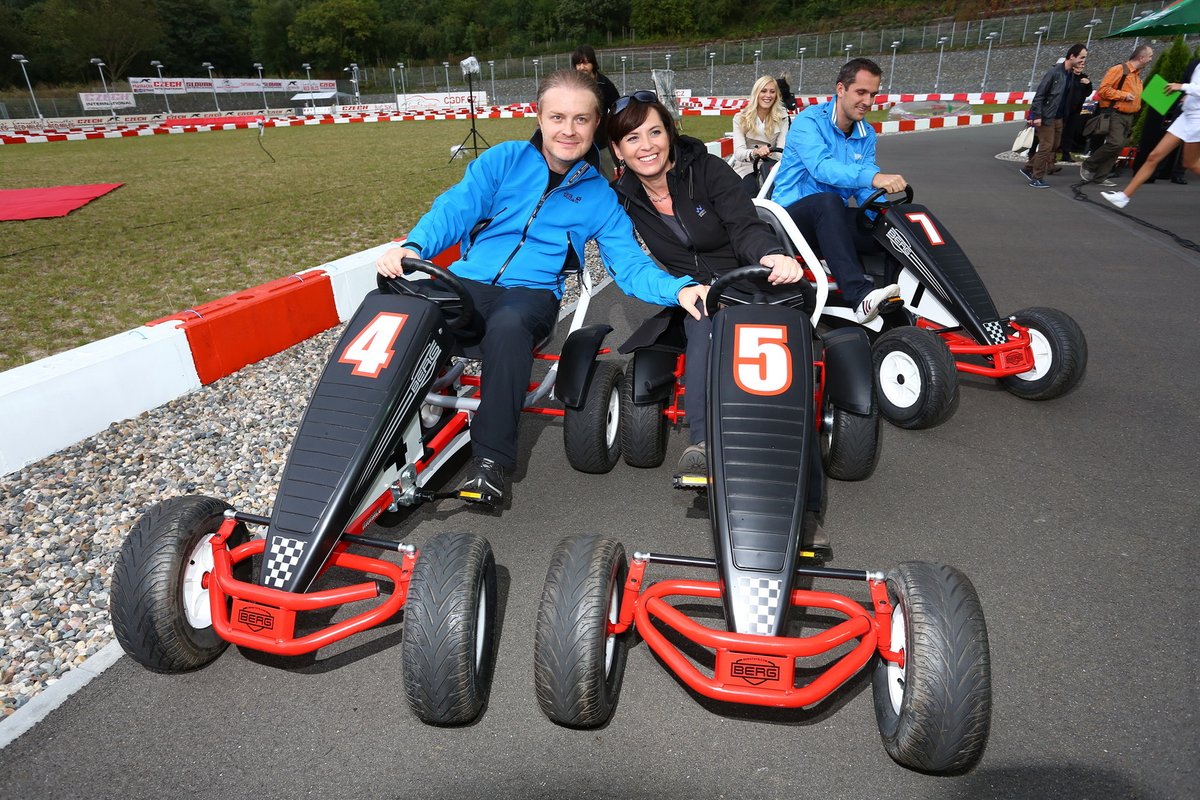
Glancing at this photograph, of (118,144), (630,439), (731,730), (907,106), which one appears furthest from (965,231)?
(118,144)

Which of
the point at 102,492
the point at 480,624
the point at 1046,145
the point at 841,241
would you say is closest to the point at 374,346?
the point at 480,624

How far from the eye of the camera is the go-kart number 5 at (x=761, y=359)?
2.34 m

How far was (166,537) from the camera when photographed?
2.10 meters

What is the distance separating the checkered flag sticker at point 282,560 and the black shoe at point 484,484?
769 mm

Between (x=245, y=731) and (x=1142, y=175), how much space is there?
30.7ft

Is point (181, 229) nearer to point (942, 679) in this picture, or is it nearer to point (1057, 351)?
point (1057, 351)

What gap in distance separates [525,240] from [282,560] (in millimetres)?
1806

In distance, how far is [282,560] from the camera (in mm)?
2133

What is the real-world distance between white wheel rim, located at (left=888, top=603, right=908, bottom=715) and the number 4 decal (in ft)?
8.93

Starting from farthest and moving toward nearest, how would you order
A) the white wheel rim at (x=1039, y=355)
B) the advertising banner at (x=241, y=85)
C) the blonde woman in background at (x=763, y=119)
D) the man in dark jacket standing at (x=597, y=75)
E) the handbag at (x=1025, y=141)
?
the advertising banner at (x=241, y=85)
the handbag at (x=1025, y=141)
the blonde woman in background at (x=763, y=119)
the man in dark jacket standing at (x=597, y=75)
the white wheel rim at (x=1039, y=355)

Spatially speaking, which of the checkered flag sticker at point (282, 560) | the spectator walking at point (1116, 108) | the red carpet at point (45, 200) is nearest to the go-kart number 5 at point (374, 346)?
the checkered flag sticker at point (282, 560)

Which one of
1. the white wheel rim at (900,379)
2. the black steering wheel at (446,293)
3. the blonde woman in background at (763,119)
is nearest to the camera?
the black steering wheel at (446,293)

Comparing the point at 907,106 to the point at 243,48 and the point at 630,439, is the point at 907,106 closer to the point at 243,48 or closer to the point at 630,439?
the point at 630,439

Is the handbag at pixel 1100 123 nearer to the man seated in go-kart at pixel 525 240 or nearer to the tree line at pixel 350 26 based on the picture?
the man seated in go-kart at pixel 525 240
